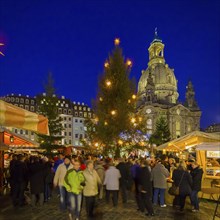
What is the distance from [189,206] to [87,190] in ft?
19.1

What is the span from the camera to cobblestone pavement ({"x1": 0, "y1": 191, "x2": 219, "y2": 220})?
10820 mm

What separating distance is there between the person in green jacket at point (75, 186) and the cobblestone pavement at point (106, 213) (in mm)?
1326

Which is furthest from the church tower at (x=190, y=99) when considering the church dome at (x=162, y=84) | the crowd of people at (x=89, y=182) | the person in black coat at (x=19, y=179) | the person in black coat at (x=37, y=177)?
the person in black coat at (x=37, y=177)

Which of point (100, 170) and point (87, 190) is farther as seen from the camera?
point (100, 170)

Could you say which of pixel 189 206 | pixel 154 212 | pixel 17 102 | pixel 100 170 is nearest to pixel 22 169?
pixel 100 170

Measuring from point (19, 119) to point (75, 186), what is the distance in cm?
370

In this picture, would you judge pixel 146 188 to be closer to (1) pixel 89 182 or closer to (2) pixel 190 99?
(1) pixel 89 182

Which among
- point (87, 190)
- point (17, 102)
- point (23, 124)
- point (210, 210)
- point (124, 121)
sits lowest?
point (210, 210)

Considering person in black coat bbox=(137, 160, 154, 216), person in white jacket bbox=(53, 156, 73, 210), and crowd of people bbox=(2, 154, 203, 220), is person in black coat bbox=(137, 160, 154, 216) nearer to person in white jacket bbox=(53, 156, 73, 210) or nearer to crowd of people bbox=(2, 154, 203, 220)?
crowd of people bbox=(2, 154, 203, 220)

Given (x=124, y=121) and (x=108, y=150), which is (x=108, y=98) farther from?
(x=108, y=150)

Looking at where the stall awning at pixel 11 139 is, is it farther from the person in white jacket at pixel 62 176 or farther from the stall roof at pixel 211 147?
the stall roof at pixel 211 147

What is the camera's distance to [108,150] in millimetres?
32469

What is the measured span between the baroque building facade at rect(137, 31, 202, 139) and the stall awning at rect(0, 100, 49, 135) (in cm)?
9617

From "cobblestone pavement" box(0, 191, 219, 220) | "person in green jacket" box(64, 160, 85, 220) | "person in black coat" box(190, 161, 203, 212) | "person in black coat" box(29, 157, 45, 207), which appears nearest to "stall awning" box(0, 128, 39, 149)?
"person in black coat" box(29, 157, 45, 207)
